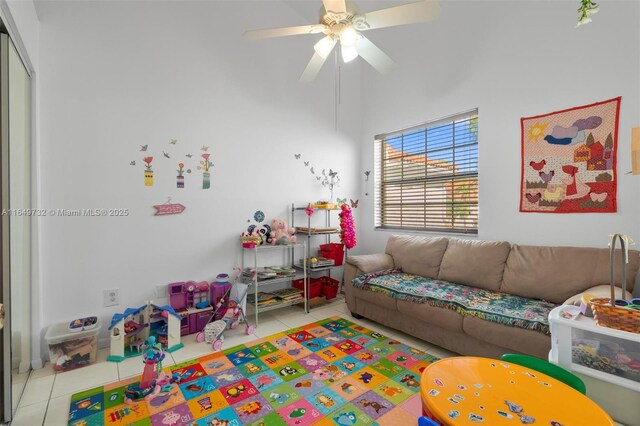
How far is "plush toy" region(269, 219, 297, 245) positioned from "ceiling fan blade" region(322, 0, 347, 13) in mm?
2085

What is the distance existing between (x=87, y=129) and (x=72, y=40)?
2.21 feet

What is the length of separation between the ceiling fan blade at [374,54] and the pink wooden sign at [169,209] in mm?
2017

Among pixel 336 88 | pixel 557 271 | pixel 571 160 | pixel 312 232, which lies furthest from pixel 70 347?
pixel 571 160

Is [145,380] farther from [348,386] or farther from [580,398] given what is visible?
[580,398]

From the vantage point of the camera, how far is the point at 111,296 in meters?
2.53

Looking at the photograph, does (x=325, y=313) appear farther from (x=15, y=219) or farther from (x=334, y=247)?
(x=15, y=219)

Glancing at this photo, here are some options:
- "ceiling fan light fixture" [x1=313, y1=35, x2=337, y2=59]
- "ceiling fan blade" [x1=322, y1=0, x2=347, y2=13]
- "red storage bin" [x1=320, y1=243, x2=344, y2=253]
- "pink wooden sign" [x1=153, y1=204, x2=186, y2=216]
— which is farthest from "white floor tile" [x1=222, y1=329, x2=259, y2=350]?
"ceiling fan blade" [x1=322, y1=0, x2=347, y2=13]

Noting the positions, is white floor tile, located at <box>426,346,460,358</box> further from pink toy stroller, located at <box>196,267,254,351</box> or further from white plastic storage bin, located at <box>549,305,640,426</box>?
pink toy stroller, located at <box>196,267,254,351</box>

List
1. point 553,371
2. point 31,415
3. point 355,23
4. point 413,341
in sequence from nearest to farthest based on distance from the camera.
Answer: point 553,371 < point 31,415 < point 355,23 < point 413,341

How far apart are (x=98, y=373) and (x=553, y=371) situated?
2.65 metres

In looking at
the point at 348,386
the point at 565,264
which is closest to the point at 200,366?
the point at 348,386

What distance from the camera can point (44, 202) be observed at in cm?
227

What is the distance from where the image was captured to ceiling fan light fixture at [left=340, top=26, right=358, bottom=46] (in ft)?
6.14

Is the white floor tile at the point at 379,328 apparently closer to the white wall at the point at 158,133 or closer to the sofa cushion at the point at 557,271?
the sofa cushion at the point at 557,271
